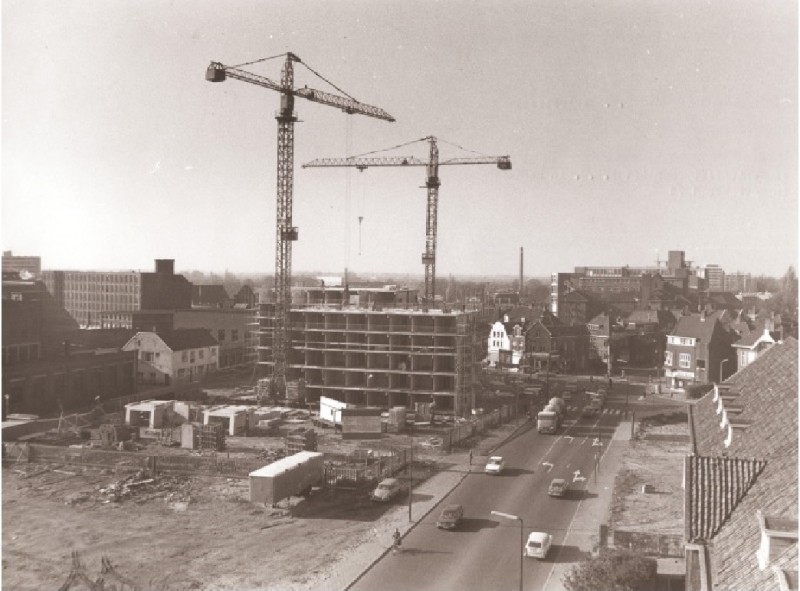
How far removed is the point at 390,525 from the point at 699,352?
195 feet

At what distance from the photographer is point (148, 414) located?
60.9m

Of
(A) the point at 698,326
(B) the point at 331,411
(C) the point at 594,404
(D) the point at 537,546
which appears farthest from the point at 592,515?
(A) the point at 698,326

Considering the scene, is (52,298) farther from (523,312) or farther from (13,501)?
(13,501)

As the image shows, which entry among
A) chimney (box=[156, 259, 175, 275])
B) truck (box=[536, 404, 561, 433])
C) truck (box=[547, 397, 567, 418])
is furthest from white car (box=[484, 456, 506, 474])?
chimney (box=[156, 259, 175, 275])

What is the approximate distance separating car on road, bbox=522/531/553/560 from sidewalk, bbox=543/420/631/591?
646 mm

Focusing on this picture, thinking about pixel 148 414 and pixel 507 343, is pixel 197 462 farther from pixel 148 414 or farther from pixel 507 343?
pixel 507 343

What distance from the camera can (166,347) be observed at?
8238 cm

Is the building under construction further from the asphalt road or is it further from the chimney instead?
the chimney

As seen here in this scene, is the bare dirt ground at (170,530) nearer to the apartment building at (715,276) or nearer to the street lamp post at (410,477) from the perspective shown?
the street lamp post at (410,477)

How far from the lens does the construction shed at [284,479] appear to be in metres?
37.8

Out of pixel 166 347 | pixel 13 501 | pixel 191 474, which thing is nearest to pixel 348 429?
pixel 191 474

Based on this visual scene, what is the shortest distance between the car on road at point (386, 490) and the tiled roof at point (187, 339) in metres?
48.6

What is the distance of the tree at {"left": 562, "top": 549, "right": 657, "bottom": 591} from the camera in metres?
24.2

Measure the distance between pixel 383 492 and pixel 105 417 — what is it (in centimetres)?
3227
